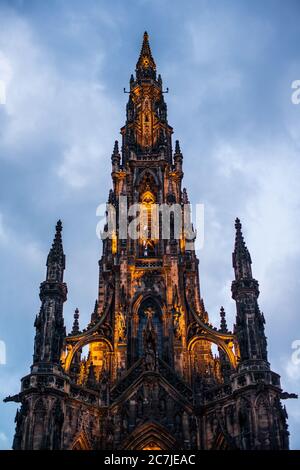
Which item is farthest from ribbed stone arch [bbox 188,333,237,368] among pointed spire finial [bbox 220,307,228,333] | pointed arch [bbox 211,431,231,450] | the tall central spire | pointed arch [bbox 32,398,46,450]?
the tall central spire

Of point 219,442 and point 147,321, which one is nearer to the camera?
point 219,442

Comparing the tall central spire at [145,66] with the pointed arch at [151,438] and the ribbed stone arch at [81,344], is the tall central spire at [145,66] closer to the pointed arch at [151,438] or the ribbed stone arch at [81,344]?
the ribbed stone arch at [81,344]

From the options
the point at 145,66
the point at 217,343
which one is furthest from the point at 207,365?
the point at 145,66

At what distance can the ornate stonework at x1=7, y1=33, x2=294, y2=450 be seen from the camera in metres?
31.9

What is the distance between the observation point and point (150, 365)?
119 feet

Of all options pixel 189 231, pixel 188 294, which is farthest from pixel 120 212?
pixel 188 294

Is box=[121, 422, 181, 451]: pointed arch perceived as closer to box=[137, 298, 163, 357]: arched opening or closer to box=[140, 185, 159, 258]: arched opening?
box=[137, 298, 163, 357]: arched opening

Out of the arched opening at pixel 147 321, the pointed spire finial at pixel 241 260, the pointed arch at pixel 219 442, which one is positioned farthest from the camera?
the arched opening at pixel 147 321

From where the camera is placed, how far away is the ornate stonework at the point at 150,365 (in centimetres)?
3188

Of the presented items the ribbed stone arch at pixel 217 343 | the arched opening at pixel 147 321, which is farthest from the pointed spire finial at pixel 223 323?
the arched opening at pixel 147 321

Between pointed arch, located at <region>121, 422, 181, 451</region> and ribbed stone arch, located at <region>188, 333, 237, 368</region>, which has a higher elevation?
ribbed stone arch, located at <region>188, 333, 237, 368</region>

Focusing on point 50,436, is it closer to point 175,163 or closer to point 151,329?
point 151,329

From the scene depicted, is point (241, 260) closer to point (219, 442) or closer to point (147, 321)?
point (147, 321)

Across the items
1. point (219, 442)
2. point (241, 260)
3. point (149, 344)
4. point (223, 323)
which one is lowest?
point (219, 442)
